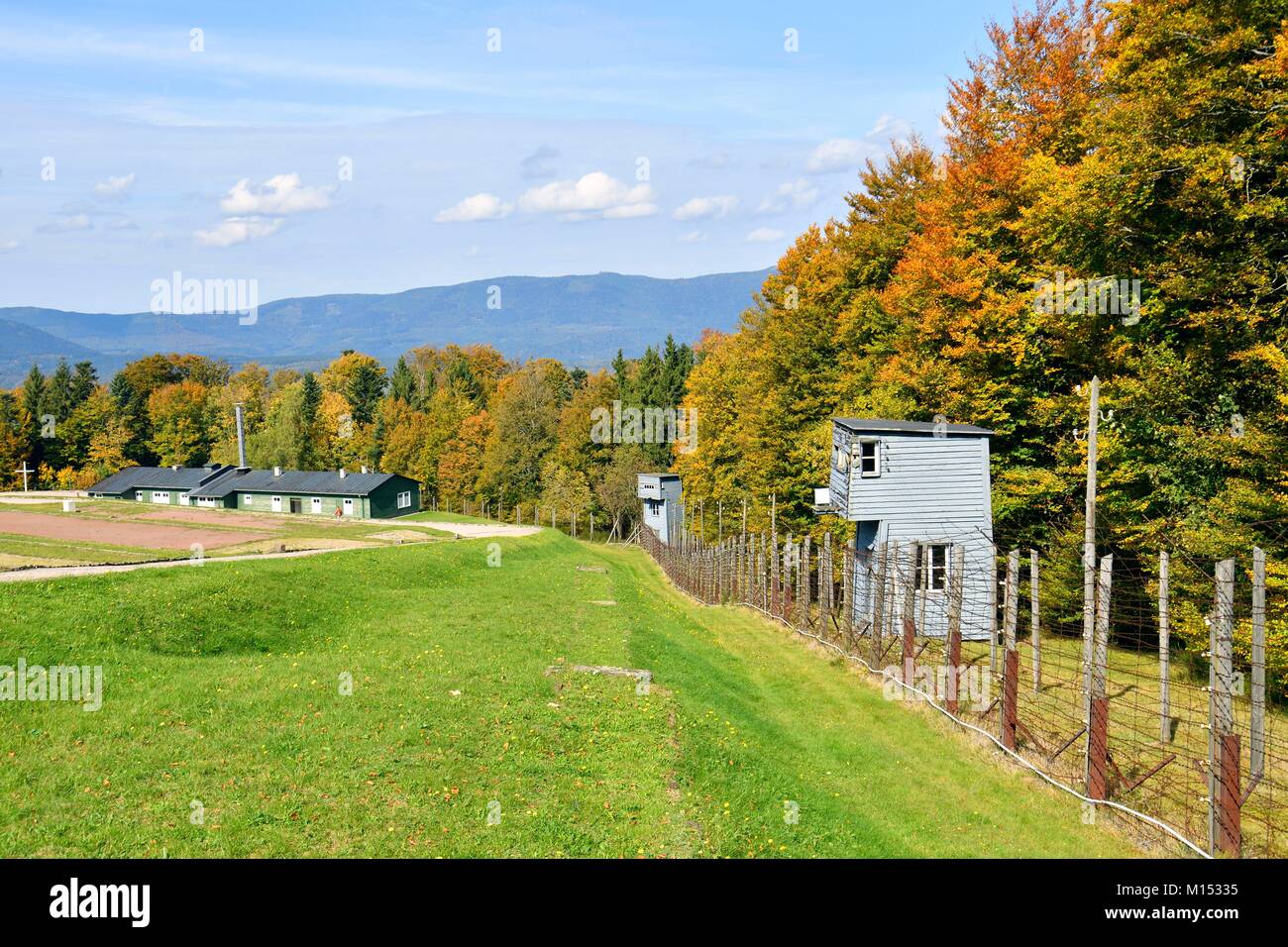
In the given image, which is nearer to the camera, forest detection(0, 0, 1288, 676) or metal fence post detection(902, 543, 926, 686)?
forest detection(0, 0, 1288, 676)

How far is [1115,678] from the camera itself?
25.0m

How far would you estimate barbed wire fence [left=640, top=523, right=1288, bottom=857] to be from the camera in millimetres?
12789

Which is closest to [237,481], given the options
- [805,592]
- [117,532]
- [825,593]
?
[117,532]

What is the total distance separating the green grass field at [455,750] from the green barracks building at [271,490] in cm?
6521

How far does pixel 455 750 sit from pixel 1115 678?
19020 mm

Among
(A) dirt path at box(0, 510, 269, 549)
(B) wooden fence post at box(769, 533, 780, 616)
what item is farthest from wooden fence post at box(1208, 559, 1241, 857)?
(A) dirt path at box(0, 510, 269, 549)

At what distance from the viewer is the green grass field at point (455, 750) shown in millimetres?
12438

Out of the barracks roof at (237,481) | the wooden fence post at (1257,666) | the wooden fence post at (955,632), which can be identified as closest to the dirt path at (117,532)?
the barracks roof at (237,481)

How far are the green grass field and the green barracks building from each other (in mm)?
65213

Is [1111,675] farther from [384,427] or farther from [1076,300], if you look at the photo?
[384,427]

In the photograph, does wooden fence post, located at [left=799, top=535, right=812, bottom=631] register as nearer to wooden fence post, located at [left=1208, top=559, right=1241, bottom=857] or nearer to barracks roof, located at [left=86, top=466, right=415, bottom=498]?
wooden fence post, located at [left=1208, top=559, right=1241, bottom=857]

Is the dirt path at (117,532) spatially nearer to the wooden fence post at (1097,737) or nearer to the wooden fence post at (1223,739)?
the wooden fence post at (1097,737)

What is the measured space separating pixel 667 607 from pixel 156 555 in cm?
3380
